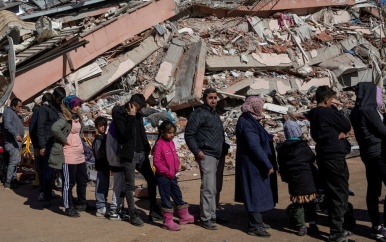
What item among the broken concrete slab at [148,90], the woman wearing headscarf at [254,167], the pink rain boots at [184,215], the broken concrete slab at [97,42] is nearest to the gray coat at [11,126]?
the pink rain boots at [184,215]

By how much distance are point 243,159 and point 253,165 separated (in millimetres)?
141

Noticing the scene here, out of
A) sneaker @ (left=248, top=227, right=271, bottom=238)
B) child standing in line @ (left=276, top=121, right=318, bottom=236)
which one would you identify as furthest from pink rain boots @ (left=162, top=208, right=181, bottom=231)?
child standing in line @ (left=276, top=121, right=318, bottom=236)

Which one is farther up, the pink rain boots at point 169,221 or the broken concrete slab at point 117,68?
the broken concrete slab at point 117,68

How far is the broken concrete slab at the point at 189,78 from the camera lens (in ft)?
44.9

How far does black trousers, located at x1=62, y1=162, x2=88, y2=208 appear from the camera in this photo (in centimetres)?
727

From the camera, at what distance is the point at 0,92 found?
41.2 feet

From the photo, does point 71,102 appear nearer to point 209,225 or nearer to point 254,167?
point 209,225

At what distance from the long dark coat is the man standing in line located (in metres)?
4.04

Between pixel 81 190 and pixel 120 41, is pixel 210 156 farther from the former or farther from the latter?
pixel 120 41

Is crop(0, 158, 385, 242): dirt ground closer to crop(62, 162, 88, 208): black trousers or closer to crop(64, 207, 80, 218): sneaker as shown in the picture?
crop(64, 207, 80, 218): sneaker

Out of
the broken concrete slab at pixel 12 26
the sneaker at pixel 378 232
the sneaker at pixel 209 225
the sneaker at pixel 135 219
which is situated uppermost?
the broken concrete slab at pixel 12 26

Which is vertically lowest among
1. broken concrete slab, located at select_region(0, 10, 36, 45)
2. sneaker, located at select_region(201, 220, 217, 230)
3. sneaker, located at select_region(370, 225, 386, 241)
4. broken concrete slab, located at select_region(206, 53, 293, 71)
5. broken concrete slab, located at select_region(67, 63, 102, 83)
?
sneaker, located at select_region(370, 225, 386, 241)

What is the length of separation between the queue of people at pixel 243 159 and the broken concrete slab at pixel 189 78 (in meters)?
6.02

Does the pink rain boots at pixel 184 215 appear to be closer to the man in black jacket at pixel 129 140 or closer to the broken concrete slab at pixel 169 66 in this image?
the man in black jacket at pixel 129 140
